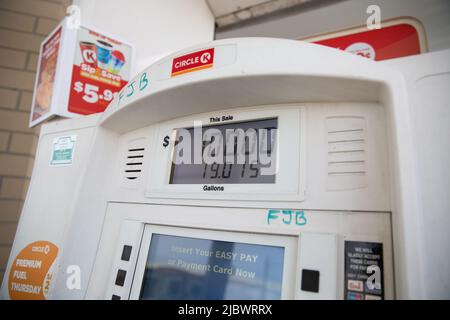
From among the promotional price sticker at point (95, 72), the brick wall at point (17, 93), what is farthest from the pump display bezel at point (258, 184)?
the brick wall at point (17, 93)

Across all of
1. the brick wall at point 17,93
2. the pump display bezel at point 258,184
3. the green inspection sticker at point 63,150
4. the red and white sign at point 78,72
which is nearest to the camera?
the pump display bezel at point 258,184

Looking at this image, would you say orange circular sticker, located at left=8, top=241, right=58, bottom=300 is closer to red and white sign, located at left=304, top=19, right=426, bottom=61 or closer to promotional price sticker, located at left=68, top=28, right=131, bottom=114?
promotional price sticker, located at left=68, top=28, right=131, bottom=114

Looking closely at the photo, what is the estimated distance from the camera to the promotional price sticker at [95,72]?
1.38m

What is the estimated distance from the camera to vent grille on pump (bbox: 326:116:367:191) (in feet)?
2.22

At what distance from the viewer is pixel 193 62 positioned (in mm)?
848

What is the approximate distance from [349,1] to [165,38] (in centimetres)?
107

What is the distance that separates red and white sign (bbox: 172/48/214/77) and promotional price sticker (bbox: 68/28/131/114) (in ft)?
2.32

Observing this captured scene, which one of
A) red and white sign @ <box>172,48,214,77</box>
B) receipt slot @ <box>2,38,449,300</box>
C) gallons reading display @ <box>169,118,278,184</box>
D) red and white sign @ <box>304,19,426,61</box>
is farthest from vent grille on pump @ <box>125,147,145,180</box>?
red and white sign @ <box>304,19,426,61</box>

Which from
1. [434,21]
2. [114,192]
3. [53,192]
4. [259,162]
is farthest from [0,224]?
[434,21]

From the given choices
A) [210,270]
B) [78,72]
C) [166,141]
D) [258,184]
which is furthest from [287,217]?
[78,72]

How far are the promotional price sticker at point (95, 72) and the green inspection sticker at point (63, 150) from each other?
0.77 feet

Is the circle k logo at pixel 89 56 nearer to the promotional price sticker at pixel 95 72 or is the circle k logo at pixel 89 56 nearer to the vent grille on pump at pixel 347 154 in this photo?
the promotional price sticker at pixel 95 72

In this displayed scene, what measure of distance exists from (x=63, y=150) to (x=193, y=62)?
2.17 feet

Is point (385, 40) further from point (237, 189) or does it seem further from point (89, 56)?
point (89, 56)
